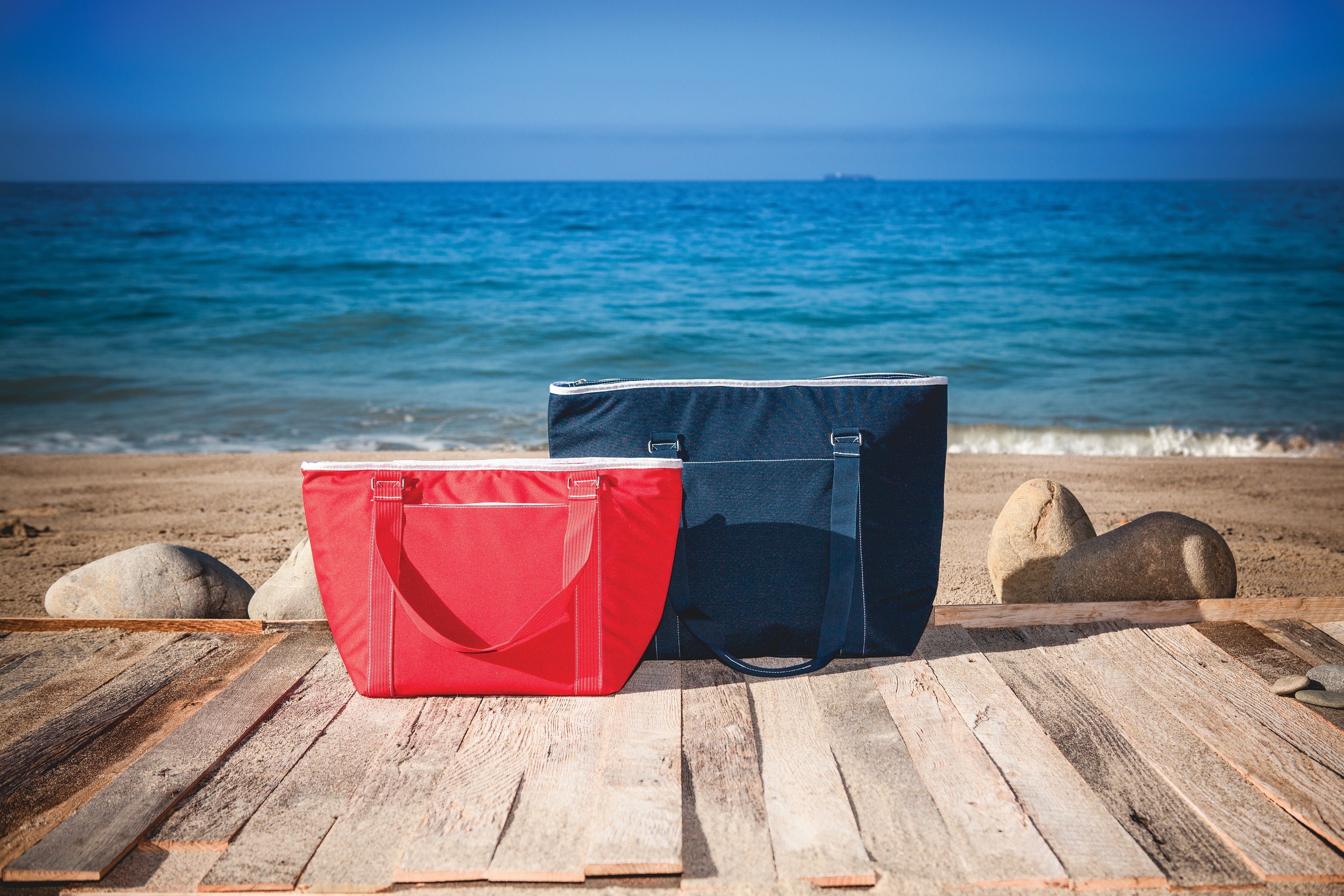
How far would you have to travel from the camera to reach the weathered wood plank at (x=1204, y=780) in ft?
5.66

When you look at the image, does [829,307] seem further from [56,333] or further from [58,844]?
[58,844]

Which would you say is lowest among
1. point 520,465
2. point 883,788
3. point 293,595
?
point 293,595

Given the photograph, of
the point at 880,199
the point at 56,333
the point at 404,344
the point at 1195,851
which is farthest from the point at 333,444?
the point at 880,199

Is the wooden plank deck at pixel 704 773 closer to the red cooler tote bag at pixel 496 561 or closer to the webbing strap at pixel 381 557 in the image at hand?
the red cooler tote bag at pixel 496 561

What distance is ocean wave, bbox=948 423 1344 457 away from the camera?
7.31 m

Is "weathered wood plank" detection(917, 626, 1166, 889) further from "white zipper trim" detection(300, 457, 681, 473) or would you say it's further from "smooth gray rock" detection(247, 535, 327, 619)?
"smooth gray rock" detection(247, 535, 327, 619)

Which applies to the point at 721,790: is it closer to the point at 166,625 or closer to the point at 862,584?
the point at 862,584

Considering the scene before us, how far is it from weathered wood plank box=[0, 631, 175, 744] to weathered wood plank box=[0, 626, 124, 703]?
30 mm

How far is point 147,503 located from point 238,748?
13.8ft

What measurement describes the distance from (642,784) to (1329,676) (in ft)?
6.40

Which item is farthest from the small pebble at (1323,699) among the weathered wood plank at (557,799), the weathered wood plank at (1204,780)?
the weathered wood plank at (557,799)

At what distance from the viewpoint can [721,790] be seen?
1960 mm

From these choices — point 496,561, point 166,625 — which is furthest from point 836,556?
point 166,625

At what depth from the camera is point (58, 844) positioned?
5.87 ft
